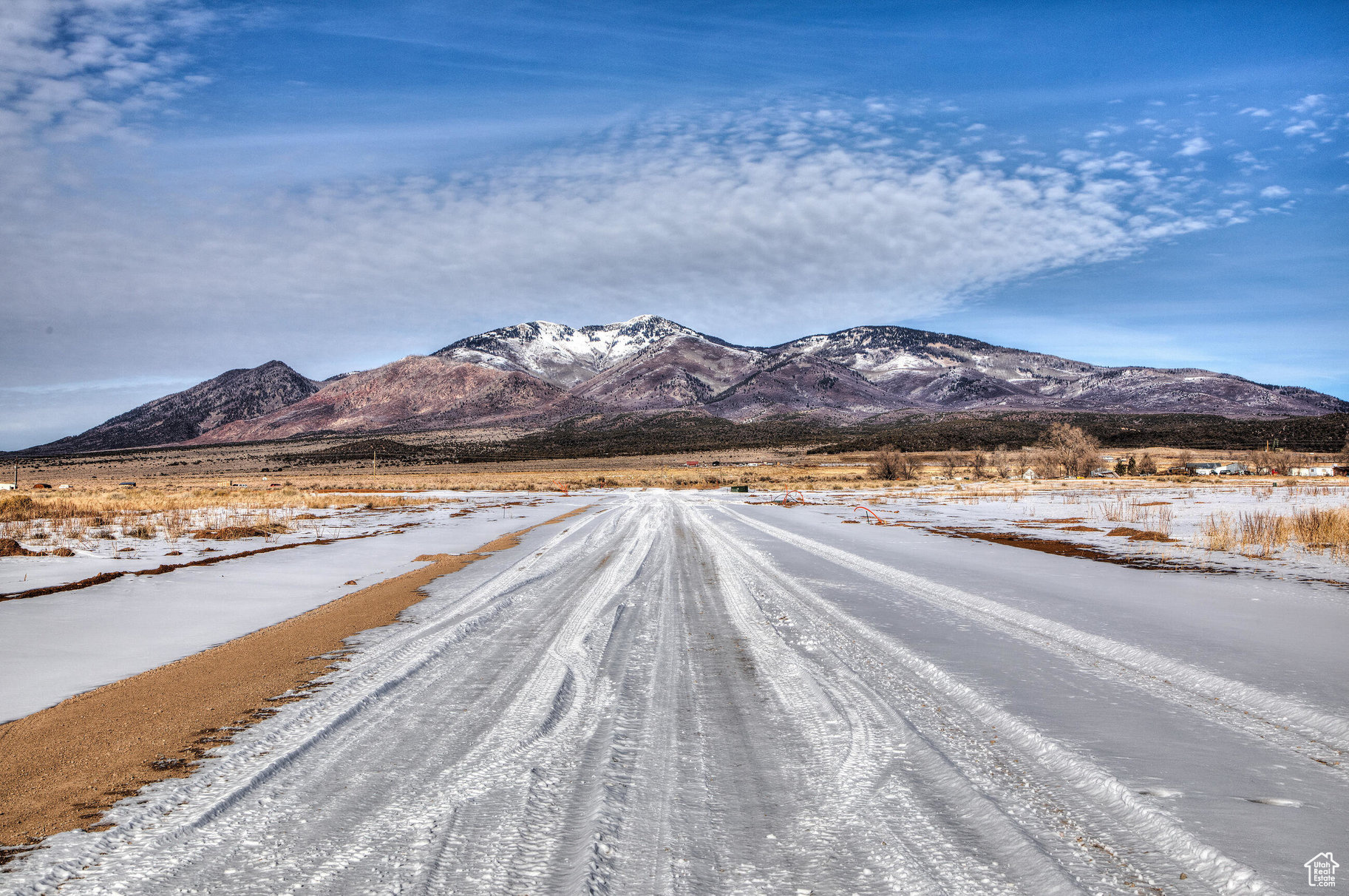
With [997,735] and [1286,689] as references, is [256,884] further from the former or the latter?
[1286,689]

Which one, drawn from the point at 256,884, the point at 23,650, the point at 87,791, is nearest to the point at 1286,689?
the point at 256,884

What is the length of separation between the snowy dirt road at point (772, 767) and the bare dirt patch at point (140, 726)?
0.26 m

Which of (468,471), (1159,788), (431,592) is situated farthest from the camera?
(468,471)

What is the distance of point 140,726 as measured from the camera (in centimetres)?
455

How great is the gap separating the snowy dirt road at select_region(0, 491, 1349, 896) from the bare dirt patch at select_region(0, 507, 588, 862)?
26cm

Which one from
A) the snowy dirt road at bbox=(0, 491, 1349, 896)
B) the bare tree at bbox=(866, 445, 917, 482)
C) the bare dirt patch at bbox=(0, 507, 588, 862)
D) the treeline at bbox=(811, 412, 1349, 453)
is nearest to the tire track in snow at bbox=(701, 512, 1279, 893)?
the snowy dirt road at bbox=(0, 491, 1349, 896)

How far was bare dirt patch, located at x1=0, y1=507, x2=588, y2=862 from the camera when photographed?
11.2 feet

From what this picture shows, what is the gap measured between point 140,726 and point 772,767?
406 cm

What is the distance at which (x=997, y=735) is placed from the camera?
416cm

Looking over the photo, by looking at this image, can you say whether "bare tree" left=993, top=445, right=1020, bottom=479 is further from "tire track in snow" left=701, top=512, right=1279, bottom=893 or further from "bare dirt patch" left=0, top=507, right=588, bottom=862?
"bare dirt patch" left=0, top=507, right=588, bottom=862

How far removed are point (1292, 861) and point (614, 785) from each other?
9.33ft

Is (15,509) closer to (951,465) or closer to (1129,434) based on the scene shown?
(951,465)

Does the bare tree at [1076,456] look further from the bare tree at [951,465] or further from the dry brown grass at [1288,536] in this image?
the dry brown grass at [1288,536]

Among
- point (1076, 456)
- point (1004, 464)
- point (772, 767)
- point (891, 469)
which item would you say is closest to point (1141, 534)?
point (772, 767)
